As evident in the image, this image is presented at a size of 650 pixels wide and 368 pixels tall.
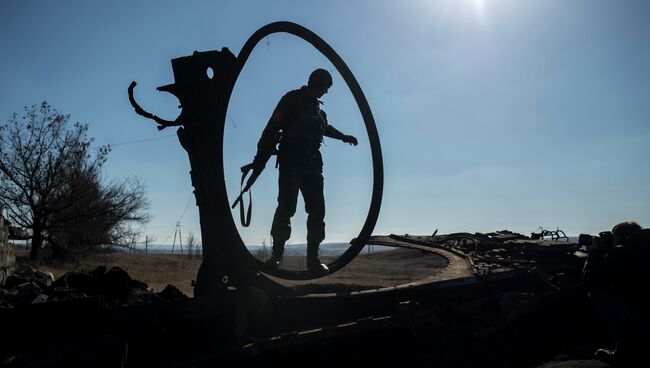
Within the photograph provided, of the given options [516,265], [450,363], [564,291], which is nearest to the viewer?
[450,363]

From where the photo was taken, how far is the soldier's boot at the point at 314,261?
4.84m

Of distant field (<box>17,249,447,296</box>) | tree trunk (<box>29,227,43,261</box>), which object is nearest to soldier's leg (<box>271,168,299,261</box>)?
distant field (<box>17,249,447,296</box>)

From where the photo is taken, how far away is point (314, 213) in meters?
4.99

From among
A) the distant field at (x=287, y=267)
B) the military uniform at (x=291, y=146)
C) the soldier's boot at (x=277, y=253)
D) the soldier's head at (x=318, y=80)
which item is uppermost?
the soldier's head at (x=318, y=80)


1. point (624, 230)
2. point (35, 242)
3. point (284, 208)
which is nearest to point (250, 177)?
point (284, 208)

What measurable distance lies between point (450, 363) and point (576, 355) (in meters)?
1.30

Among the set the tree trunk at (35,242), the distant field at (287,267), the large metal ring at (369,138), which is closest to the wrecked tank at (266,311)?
the large metal ring at (369,138)

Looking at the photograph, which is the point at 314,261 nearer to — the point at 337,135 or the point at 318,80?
the point at 337,135

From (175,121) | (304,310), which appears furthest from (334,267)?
(175,121)

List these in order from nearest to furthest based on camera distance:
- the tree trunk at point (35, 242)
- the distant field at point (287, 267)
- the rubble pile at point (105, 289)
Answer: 1. the rubble pile at point (105, 289)
2. the distant field at point (287, 267)
3. the tree trunk at point (35, 242)

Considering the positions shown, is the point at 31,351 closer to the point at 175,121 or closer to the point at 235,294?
the point at 235,294

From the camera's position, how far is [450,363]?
4.65 m

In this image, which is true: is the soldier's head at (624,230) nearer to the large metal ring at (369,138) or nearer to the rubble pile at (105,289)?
the large metal ring at (369,138)

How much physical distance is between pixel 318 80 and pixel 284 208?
4.27ft
